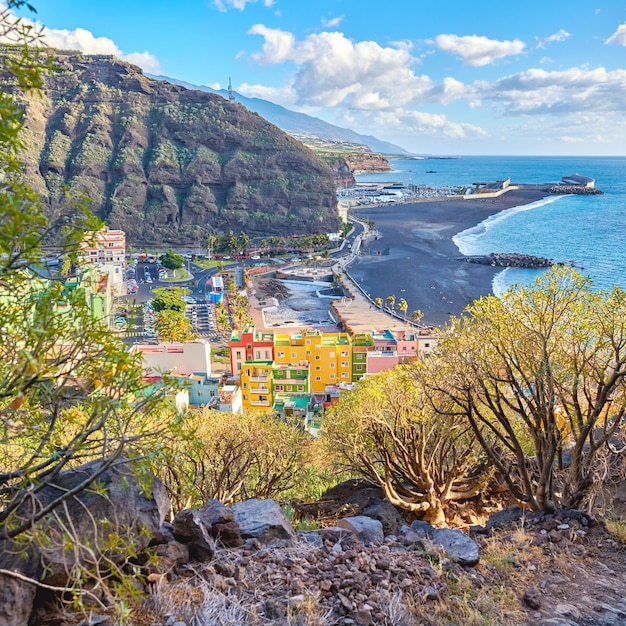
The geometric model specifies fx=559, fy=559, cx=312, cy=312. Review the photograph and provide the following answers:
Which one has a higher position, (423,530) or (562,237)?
(562,237)

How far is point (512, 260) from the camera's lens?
72.4m

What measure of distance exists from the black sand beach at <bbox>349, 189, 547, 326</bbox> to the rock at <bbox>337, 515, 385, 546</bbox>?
1689 inches

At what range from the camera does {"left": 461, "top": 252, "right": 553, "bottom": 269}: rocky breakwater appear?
233ft

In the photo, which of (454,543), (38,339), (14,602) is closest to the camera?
(38,339)

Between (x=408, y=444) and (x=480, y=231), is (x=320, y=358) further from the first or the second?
(x=480, y=231)

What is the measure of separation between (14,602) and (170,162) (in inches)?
4267

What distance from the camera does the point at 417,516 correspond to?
11.2 m

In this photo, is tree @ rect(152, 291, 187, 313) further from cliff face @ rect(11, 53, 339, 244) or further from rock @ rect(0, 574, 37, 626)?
cliff face @ rect(11, 53, 339, 244)

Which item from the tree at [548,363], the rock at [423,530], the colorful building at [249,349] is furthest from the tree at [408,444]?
the colorful building at [249,349]

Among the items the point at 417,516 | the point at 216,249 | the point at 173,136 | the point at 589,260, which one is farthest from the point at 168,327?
the point at 173,136

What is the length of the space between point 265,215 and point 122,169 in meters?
28.0

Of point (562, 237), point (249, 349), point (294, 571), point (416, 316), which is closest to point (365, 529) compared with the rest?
point (294, 571)

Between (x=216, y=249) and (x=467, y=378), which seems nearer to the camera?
(x=467, y=378)

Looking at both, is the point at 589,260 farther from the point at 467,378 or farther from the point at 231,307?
the point at 467,378
